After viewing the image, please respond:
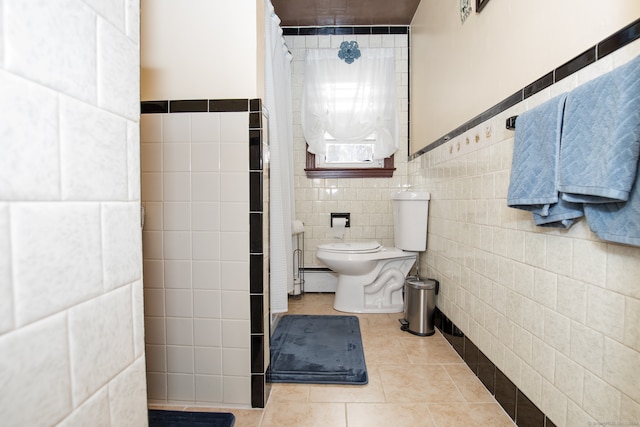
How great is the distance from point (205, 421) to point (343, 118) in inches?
101

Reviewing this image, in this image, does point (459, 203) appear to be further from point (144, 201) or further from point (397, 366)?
point (144, 201)

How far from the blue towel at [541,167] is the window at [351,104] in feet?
6.51

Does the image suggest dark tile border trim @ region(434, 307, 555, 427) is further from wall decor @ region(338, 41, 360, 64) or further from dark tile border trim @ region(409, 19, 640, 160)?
wall decor @ region(338, 41, 360, 64)

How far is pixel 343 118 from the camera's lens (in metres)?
3.21

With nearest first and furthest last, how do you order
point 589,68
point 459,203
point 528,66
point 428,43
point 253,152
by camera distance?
point 589,68
point 528,66
point 253,152
point 459,203
point 428,43

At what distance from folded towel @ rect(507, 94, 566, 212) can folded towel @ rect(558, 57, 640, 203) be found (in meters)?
0.03

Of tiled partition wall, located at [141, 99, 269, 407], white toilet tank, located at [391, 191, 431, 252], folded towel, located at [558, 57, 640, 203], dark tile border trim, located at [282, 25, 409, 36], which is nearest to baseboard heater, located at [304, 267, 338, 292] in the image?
white toilet tank, located at [391, 191, 431, 252]

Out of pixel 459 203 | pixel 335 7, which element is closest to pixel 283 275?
pixel 459 203

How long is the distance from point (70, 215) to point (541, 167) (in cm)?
123

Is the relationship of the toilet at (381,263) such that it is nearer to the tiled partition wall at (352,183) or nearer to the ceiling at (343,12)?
the tiled partition wall at (352,183)

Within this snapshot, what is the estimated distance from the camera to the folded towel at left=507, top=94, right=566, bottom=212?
1.05 m

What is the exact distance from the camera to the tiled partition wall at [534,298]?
92 cm

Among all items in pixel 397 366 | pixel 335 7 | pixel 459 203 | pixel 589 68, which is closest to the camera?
pixel 589 68

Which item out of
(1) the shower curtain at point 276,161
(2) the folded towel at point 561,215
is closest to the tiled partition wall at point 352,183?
(1) the shower curtain at point 276,161
